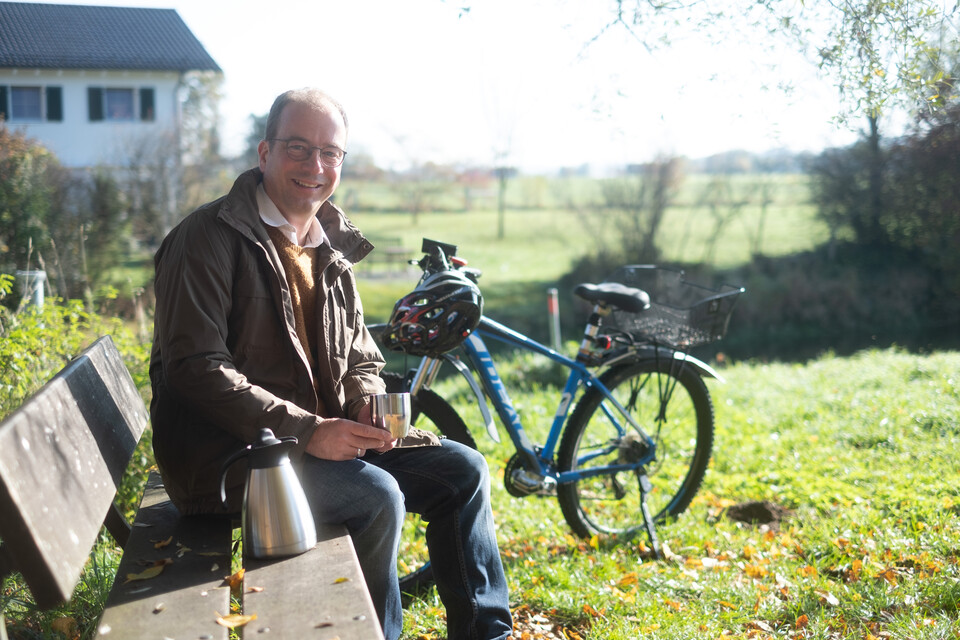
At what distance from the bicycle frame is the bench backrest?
1.34 m

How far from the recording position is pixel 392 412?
2418 mm

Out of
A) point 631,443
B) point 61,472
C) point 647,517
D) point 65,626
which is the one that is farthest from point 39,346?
point 647,517

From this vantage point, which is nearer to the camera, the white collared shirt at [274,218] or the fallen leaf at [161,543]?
the fallen leaf at [161,543]

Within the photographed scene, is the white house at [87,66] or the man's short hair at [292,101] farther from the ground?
the white house at [87,66]

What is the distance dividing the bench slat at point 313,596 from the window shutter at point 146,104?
5531 mm

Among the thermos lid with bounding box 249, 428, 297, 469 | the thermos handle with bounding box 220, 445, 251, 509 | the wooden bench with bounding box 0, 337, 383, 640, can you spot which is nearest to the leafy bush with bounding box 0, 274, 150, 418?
the wooden bench with bounding box 0, 337, 383, 640

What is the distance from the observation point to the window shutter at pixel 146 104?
682cm

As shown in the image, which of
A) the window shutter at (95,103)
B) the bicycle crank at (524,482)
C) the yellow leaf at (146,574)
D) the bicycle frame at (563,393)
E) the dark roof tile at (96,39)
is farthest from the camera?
the window shutter at (95,103)

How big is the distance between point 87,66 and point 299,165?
350cm

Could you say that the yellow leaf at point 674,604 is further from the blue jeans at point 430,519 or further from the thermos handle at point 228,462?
the thermos handle at point 228,462

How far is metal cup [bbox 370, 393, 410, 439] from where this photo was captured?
2.42 metres

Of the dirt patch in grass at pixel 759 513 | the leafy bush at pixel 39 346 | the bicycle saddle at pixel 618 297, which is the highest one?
the bicycle saddle at pixel 618 297

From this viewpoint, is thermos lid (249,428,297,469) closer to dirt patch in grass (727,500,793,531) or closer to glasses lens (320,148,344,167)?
glasses lens (320,148,344,167)

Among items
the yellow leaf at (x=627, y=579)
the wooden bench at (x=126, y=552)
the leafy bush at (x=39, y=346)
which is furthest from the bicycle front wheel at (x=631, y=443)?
the leafy bush at (x=39, y=346)
